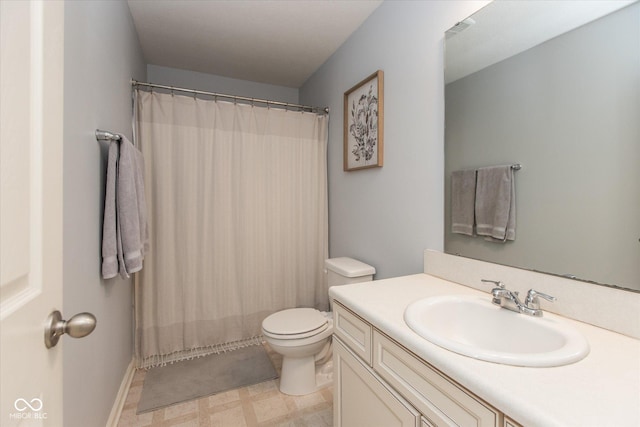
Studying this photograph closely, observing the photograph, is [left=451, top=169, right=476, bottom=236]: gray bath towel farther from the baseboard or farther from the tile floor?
the baseboard

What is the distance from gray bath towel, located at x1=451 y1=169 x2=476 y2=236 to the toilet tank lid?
64cm

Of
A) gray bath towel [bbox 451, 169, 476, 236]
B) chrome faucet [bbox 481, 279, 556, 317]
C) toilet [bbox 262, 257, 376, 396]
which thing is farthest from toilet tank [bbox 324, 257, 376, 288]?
chrome faucet [bbox 481, 279, 556, 317]

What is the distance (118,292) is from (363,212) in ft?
5.08

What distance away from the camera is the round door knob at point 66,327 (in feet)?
1.67

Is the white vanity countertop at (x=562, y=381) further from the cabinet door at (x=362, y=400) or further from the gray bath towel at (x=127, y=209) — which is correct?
the gray bath towel at (x=127, y=209)

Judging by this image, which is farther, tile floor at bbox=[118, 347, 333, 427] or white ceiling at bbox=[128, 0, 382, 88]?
white ceiling at bbox=[128, 0, 382, 88]

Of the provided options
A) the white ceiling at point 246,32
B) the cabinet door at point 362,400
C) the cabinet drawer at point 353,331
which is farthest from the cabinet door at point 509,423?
the white ceiling at point 246,32

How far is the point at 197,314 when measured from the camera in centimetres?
213

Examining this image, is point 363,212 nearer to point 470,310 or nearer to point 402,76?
point 402,76

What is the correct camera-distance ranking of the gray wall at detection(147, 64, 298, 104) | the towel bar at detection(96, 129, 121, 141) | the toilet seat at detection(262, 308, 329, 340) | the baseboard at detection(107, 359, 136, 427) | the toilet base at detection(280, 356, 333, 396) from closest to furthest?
the towel bar at detection(96, 129, 121, 141), the baseboard at detection(107, 359, 136, 427), the toilet seat at detection(262, 308, 329, 340), the toilet base at detection(280, 356, 333, 396), the gray wall at detection(147, 64, 298, 104)

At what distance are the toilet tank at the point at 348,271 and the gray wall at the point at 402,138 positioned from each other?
0.21 feet

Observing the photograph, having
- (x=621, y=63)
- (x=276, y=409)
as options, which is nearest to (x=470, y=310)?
(x=621, y=63)

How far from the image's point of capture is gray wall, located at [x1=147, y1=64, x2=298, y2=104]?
2630 millimetres
